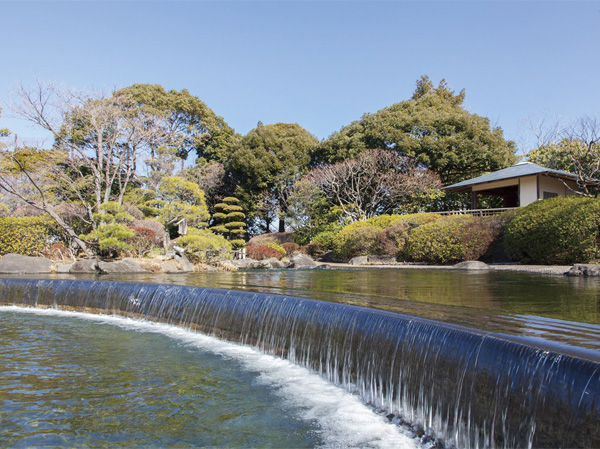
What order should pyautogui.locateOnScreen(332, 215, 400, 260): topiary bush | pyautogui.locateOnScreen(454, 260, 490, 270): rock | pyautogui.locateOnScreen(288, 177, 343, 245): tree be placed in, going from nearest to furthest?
pyautogui.locateOnScreen(454, 260, 490, 270): rock < pyautogui.locateOnScreen(332, 215, 400, 260): topiary bush < pyautogui.locateOnScreen(288, 177, 343, 245): tree

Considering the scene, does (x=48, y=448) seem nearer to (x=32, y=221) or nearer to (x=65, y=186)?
(x=32, y=221)

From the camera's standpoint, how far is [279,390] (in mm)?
4238

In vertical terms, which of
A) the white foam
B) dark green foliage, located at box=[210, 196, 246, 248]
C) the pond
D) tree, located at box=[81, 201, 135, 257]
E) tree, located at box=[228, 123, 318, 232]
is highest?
tree, located at box=[228, 123, 318, 232]

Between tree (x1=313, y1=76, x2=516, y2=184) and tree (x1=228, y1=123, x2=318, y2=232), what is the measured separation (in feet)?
8.36

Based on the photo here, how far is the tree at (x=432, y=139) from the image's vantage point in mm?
23047

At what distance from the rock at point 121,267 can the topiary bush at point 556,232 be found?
1210 centimetres

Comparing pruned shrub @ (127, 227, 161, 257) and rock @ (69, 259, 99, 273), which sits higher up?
pruned shrub @ (127, 227, 161, 257)

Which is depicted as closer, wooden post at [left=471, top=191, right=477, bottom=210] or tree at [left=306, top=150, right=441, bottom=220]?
wooden post at [left=471, top=191, right=477, bottom=210]

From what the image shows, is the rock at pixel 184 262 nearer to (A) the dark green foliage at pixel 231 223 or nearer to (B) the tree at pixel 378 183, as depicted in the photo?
(A) the dark green foliage at pixel 231 223

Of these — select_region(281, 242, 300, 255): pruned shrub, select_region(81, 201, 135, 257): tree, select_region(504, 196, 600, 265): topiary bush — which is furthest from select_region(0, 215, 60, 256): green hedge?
select_region(504, 196, 600, 265): topiary bush

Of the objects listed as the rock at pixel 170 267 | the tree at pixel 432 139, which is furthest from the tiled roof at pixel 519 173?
the rock at pixel 170 267

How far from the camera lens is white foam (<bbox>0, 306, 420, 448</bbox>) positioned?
3.27 meters

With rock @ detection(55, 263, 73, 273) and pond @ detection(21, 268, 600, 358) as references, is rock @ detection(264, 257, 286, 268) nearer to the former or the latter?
rock @ detection(55, 263, 73, 273)

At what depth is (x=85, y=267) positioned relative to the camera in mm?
13672
